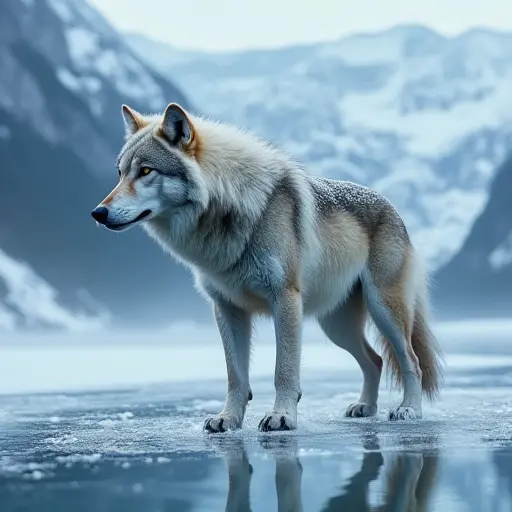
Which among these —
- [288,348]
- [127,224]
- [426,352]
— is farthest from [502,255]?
[127,224]

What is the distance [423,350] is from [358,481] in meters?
2.76

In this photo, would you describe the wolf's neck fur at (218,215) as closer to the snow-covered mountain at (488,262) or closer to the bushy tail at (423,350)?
the bushy tail at (423,350)

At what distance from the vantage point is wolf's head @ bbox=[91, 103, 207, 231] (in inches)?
172

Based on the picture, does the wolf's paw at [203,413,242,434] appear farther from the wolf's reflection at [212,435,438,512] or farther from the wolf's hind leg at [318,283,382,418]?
the wolf's hind leg at [318,283,382,418]

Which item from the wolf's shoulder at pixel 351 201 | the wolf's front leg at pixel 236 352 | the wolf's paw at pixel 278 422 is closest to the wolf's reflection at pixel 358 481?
the wolf's paw at pixel 278 422

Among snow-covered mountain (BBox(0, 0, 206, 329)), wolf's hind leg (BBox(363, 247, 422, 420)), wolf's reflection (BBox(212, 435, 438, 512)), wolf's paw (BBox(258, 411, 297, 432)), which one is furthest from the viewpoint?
snow-covered mountain (BBox(0, 0, 206, 329))

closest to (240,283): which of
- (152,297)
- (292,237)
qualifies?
(292,237)

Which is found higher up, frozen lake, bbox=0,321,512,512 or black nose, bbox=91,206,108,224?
black nose, bbox=91,206,108,224

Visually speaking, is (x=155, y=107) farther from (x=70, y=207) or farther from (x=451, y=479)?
(x=451, y=479)

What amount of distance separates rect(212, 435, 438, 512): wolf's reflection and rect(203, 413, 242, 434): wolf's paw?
0.63m

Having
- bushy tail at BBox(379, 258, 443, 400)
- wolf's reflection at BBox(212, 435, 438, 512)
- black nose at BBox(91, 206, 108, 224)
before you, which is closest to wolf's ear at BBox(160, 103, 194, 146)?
black nose at BBox(91, 206, 108, 224)

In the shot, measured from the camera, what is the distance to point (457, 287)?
116 ft

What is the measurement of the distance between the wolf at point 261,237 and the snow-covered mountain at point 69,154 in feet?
76.0

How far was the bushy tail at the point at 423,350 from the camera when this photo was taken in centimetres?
550
